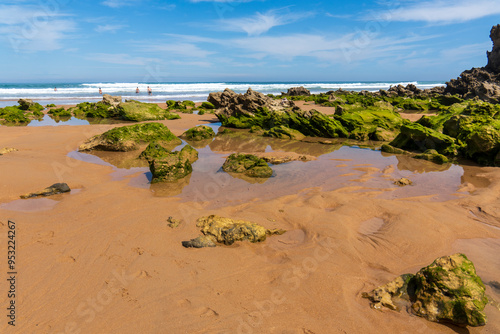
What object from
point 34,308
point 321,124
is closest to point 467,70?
point 321,124

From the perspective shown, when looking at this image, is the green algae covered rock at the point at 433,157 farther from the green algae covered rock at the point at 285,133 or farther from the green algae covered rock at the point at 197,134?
the green algae covered rock at the point at 197,134

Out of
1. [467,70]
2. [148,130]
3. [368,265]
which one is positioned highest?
[467,70]

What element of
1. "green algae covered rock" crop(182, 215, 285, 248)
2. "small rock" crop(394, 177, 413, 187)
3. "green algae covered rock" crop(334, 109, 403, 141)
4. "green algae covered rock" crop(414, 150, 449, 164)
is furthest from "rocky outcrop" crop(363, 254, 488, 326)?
"green algae covered rock" crop(334, 109, 403, 141)

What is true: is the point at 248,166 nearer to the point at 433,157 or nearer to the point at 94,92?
the point at 433,157

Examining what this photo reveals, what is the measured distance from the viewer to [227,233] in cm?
451

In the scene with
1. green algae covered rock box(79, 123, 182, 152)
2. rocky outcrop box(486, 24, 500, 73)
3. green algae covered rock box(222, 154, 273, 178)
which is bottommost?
green algae covered rock box(222, 154, 273, 178)

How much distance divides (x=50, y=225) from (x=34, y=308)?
2102 mm

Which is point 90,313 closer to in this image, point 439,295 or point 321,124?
point 439,295

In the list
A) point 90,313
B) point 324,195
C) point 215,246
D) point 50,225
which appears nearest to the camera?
point 90,313

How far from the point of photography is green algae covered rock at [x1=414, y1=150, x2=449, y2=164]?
988 cm

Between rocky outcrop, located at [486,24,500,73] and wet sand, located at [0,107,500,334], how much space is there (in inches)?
2133

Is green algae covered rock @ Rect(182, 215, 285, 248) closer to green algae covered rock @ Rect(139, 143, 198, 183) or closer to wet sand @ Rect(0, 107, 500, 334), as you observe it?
wet sand @ Rect(0, 107, 500, 334)

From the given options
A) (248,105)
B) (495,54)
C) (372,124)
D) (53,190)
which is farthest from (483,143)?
(495,54)

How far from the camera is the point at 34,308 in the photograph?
3031mm
